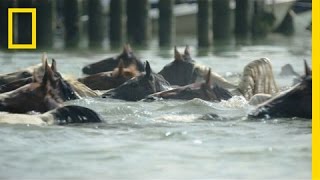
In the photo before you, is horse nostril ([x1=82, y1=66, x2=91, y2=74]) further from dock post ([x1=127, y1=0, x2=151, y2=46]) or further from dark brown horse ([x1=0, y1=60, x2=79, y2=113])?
dock post ([x1=127, y1=0, x2=151, y2=46])

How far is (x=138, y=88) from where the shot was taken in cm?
1530

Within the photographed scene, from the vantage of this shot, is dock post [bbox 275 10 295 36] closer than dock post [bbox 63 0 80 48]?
No

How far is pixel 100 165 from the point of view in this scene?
998 cm

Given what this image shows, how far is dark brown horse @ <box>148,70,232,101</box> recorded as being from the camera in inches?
577

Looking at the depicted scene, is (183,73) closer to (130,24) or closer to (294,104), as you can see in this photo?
(294,104)

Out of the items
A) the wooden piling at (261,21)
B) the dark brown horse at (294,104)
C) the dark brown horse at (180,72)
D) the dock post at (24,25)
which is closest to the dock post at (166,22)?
the dock post at (24,25)

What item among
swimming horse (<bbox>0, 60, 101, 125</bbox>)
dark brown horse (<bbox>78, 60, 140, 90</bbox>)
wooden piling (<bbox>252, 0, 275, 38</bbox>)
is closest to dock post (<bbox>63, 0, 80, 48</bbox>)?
wooden piling (<bbox>252, 0, 275, 38</bbox>)

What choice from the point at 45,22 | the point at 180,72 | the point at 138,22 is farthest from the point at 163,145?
the point at 138,22

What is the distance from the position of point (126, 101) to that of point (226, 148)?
Result: 435 centimetres

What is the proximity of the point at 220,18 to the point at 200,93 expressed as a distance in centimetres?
1572

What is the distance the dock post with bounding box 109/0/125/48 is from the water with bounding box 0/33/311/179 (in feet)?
56.2

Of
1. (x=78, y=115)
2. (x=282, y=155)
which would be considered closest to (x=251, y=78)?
(x=78, y=115)

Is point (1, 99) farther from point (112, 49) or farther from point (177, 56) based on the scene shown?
point (112, 49)

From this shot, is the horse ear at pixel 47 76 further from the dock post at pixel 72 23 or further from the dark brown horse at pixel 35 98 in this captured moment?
the dock post at pixel 72 23
